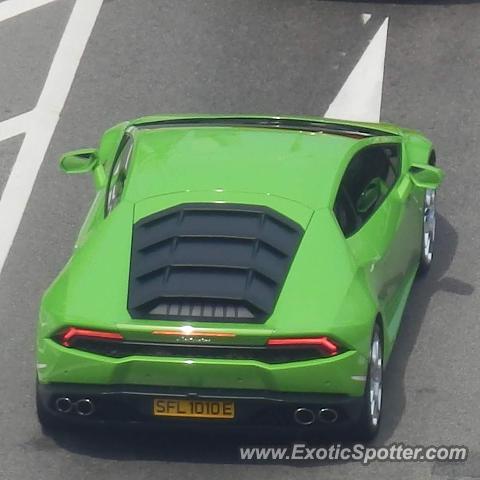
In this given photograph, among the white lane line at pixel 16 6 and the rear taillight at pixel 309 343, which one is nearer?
the rear taillight at pixel 309 343

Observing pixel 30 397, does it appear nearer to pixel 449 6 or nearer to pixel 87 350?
pixel 87 350

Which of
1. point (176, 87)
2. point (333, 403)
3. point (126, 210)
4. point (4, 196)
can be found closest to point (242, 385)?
point (333, 403)

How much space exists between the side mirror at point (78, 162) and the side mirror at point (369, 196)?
6.43ft

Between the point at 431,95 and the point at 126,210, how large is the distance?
520 centimetres

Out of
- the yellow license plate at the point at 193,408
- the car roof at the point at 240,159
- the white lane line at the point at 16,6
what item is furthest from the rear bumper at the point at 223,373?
the white lane line at the point at 16,6

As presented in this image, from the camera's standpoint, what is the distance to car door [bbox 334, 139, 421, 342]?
35.7 ft

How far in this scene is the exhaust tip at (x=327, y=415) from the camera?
1009cm

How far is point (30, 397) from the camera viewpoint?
11.2 m

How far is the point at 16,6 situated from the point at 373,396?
786 cm

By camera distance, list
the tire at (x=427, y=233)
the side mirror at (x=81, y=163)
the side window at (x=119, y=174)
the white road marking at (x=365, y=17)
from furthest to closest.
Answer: the white road marking at (x=365, y=17)
the tire at (x=427, y=233)
the side mirror at (x=81, y=163)
the side window at (x=119, y=174)

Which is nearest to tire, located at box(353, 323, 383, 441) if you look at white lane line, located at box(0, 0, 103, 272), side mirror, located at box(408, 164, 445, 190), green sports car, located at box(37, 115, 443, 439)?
green sports car, located at box(37, 115, 443, 439)

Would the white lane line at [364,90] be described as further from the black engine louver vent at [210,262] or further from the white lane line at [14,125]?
the black engine louver vent at [210,262]

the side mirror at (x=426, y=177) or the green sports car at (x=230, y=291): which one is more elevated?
the side mirror at (x=426, y=177)

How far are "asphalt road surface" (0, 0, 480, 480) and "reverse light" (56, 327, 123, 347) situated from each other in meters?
0.77
